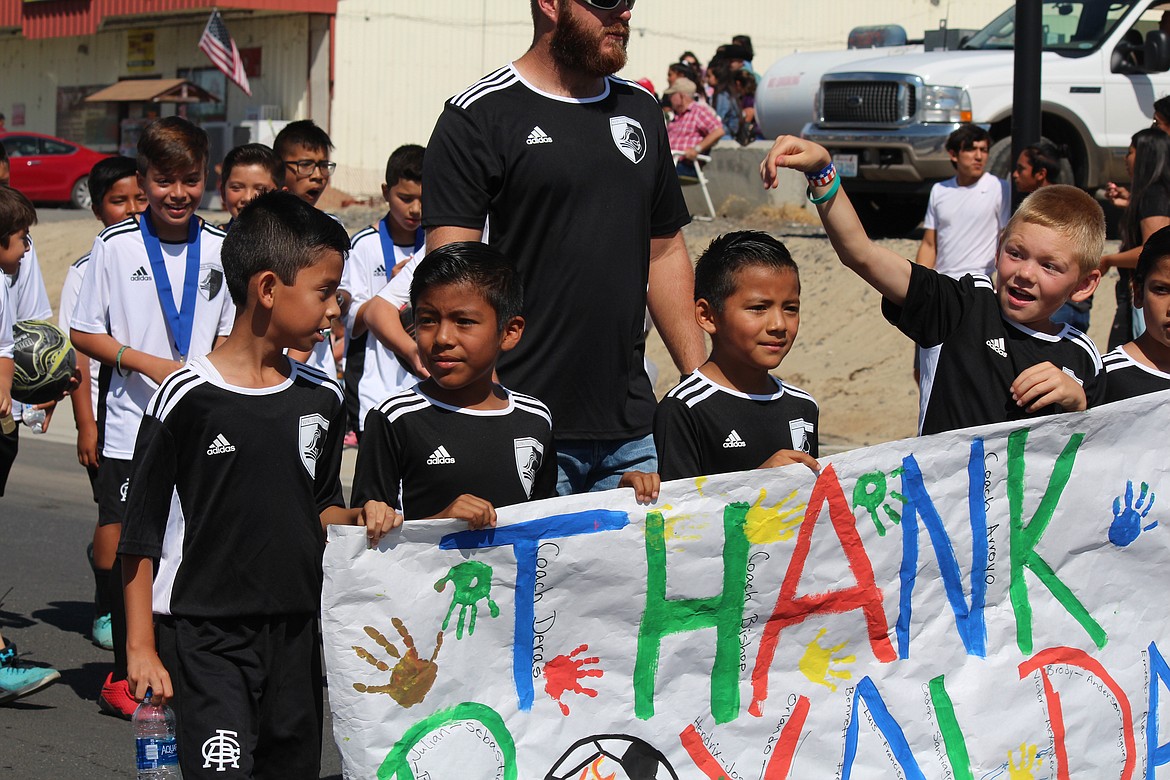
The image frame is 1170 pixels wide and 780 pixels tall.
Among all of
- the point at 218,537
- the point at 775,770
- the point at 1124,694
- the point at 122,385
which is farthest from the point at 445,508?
the point at 122,385

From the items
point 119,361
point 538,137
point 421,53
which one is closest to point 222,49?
point 421,53

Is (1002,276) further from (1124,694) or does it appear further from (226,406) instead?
(226,406)

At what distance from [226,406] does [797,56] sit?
14.6 meters

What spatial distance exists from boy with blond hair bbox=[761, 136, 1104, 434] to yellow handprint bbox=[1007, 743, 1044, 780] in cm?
93

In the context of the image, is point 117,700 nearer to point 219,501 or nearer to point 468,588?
point 219,501

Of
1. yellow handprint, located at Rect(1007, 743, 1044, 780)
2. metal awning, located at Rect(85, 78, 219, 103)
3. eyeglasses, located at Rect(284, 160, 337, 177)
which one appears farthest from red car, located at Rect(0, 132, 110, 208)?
yellow handprint, located at Rect(1007, 743, 1044, 780)

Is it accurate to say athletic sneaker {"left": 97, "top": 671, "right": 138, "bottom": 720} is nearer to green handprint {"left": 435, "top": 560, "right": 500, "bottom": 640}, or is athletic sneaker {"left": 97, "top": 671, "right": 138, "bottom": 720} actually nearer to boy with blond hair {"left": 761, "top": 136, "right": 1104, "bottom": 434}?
green handprint {"left": 435, "top": 560, "right": 500, "bottom": 640}

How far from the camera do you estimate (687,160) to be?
58.9 feet

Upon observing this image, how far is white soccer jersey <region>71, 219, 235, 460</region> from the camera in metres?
5.93

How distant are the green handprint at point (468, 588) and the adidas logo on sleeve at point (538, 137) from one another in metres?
1.26

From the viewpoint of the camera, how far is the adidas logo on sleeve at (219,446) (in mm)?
3820

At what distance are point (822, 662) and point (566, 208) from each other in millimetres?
1456

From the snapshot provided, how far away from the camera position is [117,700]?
237 inches

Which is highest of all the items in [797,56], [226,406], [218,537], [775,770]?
[797,56]
